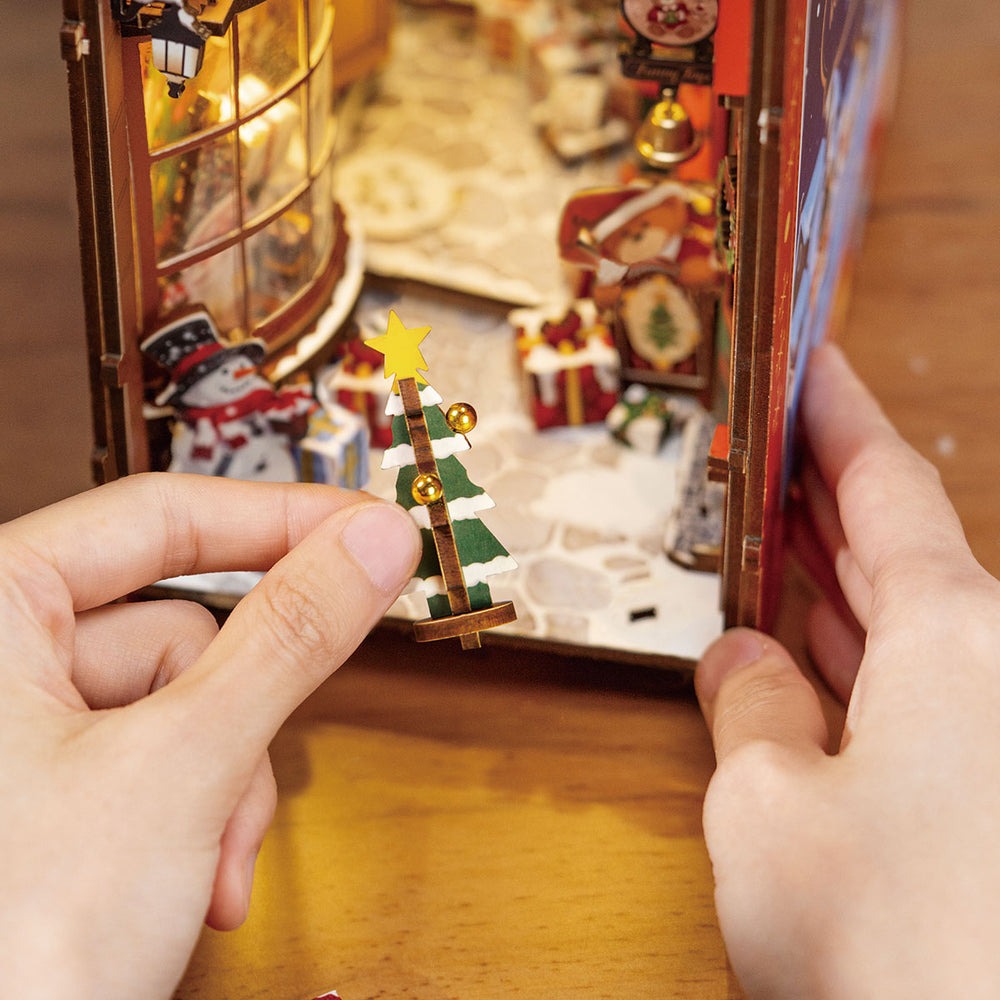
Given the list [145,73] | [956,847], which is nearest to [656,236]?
[145,73]

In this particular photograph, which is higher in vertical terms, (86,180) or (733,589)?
(86,180)

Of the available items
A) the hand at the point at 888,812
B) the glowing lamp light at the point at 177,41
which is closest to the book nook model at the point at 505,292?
the glowing lamp light at the point at 177,41

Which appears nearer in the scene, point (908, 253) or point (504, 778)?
point (504, 778)

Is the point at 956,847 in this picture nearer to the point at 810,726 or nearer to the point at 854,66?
the point at 810,726

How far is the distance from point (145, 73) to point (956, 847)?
56 centimetres

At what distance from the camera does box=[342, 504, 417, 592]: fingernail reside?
0.62 meters

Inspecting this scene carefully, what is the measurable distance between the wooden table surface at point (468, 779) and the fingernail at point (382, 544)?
8.2 inches

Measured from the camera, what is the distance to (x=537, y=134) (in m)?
1.23

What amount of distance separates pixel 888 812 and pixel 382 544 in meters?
0.26

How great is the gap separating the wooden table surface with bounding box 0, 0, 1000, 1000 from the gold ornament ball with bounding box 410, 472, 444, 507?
9.3 inches

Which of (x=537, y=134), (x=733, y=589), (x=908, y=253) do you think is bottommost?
(x=733, y=589)

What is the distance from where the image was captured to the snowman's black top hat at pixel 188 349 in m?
0.76

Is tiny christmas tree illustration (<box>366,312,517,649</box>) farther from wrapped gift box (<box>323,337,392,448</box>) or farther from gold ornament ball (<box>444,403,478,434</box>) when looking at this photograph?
wrapped gift box (<box>323,337,392,448</box>)

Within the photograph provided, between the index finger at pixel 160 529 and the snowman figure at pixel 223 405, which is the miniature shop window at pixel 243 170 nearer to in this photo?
the snowman figure at pixel 223 405
